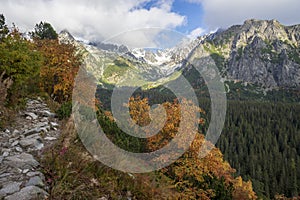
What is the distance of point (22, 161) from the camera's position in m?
5.97

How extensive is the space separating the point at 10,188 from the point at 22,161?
1204mm

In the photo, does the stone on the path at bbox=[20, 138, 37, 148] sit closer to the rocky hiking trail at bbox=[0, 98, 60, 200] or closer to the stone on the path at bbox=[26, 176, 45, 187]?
the rocky hiking trail at bbox=[0, 98, 60, 200]

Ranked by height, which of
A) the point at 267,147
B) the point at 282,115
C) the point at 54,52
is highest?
the point at 282,115

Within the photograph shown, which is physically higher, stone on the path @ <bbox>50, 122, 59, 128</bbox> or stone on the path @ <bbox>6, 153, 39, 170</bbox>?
stone on the path @ <bbox>50, 122, 59, 128</bbox>

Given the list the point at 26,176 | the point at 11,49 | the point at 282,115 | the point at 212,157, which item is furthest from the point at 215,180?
the point at 282,115

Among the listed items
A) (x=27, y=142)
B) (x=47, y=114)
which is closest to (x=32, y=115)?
(x=47, y=114)

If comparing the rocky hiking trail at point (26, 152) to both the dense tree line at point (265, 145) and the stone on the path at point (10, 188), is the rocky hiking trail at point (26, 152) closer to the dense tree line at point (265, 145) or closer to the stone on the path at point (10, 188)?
the stone on the path at point (10, 188)

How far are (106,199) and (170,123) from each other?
9293mm

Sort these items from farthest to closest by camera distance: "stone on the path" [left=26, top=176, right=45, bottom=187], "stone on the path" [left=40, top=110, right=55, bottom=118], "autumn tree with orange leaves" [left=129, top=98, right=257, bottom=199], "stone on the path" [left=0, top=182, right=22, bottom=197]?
1. "stone on the path" [left=40, top=110, right=55, bottom=118]
2. "autumn tree with orange leaves" [left=129, top=98, right=257, bottom=199]
3. "stone on the path" [left=26, top=176, right=45, bottom=187]
4. "stone on the path" [left=0, top=182, right=22, bottom=197]

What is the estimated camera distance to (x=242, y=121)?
142 metres

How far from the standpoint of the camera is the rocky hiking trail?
15.7ft

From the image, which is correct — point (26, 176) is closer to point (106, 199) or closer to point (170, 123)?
point (106, 199)

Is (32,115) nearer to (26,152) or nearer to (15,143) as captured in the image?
(15,143)

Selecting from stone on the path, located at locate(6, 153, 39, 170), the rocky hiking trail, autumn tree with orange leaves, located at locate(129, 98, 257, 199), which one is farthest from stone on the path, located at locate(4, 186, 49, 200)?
autumn tree with orange leaves, located at locate(129, 98, 257, 199)
